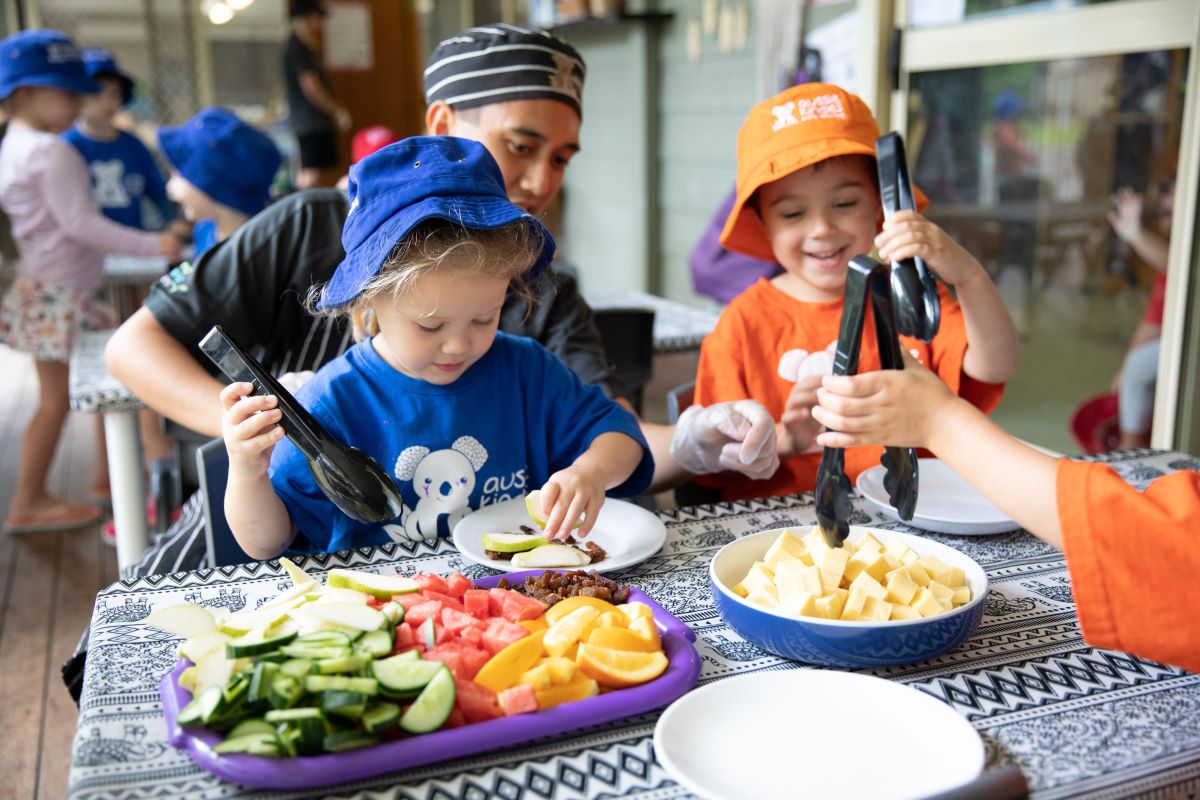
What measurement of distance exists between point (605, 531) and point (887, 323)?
0.49 m

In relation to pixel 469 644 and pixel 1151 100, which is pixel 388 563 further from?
pixel 1151 100

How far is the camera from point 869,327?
5.92ft

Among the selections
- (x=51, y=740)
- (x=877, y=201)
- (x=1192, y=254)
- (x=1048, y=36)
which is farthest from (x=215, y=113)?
(x=1192, y=254)

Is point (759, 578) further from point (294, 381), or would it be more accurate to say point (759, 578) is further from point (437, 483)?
point (294, 381)

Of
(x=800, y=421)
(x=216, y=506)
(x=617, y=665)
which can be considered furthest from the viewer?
(x=800, y=421)

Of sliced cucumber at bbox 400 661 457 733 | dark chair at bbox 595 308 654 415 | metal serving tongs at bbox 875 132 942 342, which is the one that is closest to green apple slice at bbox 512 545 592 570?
sliced cucumber at bbox 400 661 457 733

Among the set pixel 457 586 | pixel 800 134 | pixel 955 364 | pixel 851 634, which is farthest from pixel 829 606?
pixel 800 134

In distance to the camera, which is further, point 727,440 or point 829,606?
point 727,440

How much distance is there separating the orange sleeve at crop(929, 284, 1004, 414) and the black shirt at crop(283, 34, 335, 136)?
547 centimetres

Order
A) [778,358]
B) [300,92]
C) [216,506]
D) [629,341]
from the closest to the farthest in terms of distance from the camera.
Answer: [216,506]
[778,358]
[629,341]
[300,92]

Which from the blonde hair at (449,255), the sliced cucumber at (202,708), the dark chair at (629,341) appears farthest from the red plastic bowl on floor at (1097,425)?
the sliced cucumber at (202,708)

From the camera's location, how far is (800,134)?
5.37 ft

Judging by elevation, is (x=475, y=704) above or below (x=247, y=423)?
below

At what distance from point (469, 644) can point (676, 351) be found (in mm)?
1892
